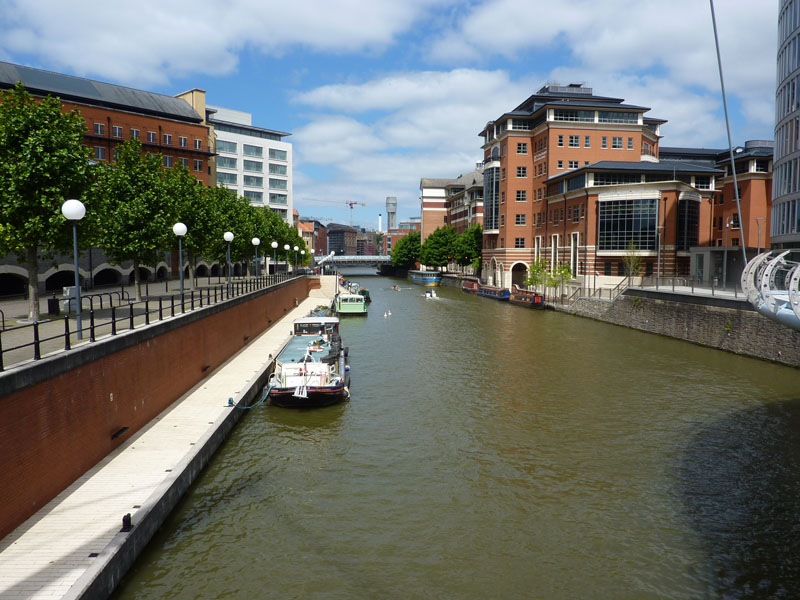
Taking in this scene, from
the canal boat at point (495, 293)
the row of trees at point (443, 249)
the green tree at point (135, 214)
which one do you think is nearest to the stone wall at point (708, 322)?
the canal boat at point (495, 293)

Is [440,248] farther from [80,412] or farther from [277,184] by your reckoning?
[80,412]

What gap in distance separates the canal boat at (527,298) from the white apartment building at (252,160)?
174 feet

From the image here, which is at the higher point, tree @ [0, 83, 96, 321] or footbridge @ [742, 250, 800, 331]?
tree @ [0, 83, 96, 321]

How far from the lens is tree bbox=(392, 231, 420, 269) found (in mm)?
146750

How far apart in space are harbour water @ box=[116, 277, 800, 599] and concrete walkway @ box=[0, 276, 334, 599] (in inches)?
36.3

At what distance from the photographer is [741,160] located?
69.5 meters

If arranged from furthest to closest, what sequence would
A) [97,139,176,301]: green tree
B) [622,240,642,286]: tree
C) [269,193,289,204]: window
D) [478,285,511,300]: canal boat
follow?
[269,193,289,204]: window
[478,285,511,300]: canal boat
[622,240,642,286]: tree
[97,139,176,301]: green tree

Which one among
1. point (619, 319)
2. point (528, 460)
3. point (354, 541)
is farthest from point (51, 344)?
point (619, 319)

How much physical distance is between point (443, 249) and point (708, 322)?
272 ft

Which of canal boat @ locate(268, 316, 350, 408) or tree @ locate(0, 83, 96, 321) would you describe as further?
canal boat @ locate(268, 316, 350, 408)

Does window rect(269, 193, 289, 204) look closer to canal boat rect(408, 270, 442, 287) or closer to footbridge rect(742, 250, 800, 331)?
canal boat rect(408, 270, 442, 287)

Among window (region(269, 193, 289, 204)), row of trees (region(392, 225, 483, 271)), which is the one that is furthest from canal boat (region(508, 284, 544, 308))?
window (region(269, 193, 289, 204))

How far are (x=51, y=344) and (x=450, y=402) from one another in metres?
15.5

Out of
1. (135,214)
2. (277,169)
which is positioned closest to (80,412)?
(135,214)
